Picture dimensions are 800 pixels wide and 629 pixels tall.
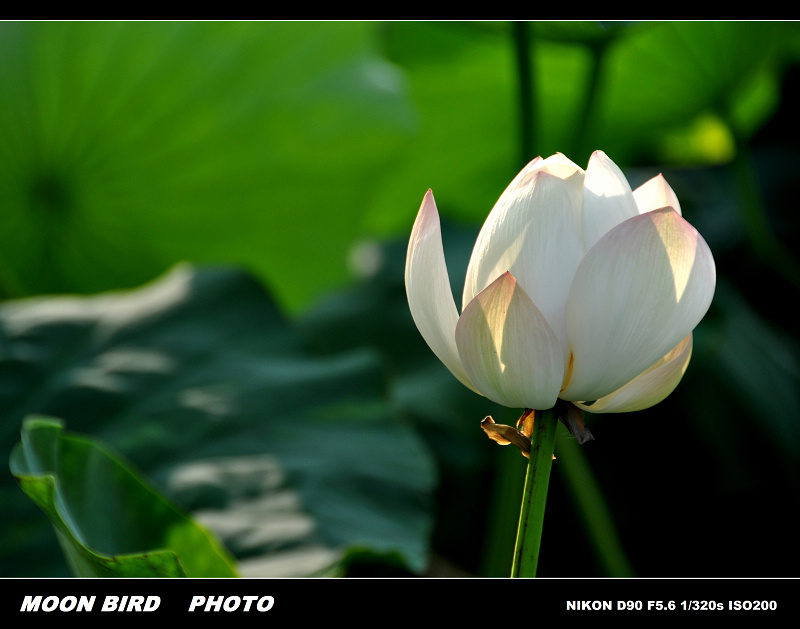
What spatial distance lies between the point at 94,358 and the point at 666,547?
26.4 inches

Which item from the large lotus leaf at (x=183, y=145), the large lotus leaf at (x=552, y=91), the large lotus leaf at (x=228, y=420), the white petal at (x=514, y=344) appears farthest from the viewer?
the large lotus leaf at (x=183, y=145)

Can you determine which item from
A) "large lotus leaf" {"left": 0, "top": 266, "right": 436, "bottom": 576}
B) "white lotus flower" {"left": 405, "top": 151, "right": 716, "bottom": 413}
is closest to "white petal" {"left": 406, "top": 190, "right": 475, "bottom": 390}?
"white lotus flower" {"left": 405, "top": 151, "right": 716, "bottom": 413}

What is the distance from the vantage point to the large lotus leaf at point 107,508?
13.8 inches

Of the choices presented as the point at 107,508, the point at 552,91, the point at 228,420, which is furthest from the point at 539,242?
the point at 552,91

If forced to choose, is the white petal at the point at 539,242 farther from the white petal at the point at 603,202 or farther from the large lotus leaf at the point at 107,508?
the large lotus leaf at the point at 107,508

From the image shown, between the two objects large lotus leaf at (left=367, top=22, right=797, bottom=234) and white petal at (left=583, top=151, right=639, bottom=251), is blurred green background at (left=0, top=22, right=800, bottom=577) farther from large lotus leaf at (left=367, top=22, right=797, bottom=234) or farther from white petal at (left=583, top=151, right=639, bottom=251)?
white petal at (left=583, top=151, right=639, bottom=251)

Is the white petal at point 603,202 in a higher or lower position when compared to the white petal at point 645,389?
higher

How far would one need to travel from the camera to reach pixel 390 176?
108cm

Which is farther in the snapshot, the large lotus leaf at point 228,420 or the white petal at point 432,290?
the large lotus leaf at point 228,420

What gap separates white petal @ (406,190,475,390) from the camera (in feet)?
0.77

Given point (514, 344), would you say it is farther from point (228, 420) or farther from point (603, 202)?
point (228, 420)

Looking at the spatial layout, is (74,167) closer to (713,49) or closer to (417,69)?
(417,69)

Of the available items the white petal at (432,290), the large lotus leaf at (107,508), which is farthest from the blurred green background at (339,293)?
the white petal at (432,290)

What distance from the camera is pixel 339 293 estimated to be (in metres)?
1.04
